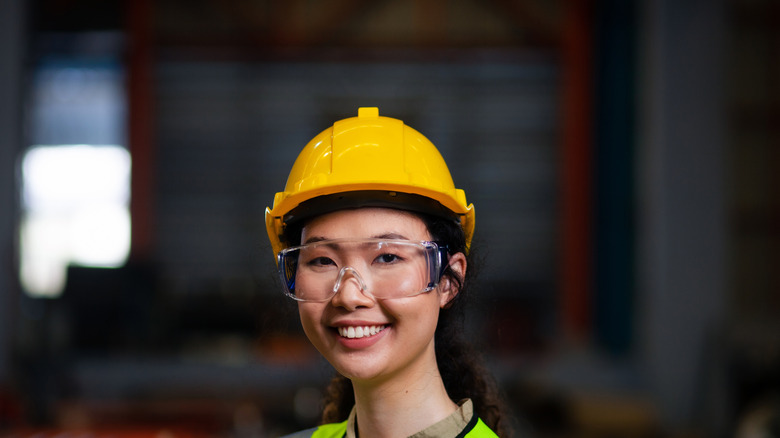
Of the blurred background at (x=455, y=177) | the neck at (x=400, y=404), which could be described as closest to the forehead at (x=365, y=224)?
the neck at (x=400, y=404)

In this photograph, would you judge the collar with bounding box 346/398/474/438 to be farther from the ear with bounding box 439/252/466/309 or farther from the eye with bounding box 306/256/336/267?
the eye with bounding box 306/256/336/267

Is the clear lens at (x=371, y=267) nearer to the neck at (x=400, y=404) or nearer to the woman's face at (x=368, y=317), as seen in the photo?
the woman's face at (x=368, y=317)

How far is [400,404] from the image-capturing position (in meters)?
1.37

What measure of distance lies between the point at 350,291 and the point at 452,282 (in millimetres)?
257

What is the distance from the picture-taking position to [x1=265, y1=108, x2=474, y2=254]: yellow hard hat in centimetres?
131

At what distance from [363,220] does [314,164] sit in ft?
0.47

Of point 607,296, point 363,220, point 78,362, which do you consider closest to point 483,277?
point 363,220

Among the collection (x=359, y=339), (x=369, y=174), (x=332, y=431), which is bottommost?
(x=332, y=431)

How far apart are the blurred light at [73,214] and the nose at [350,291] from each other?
413 inches

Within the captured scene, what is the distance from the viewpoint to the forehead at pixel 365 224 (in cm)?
131

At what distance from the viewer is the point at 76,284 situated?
328 inches

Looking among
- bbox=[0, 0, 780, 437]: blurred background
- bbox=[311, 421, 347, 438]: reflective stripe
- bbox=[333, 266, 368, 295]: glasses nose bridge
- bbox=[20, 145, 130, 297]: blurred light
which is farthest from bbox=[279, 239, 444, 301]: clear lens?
bbox=[20, 145, 130, 297]: blurred light

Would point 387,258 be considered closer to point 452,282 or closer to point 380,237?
point 380,237

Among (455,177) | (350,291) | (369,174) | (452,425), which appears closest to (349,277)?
(350,291)
